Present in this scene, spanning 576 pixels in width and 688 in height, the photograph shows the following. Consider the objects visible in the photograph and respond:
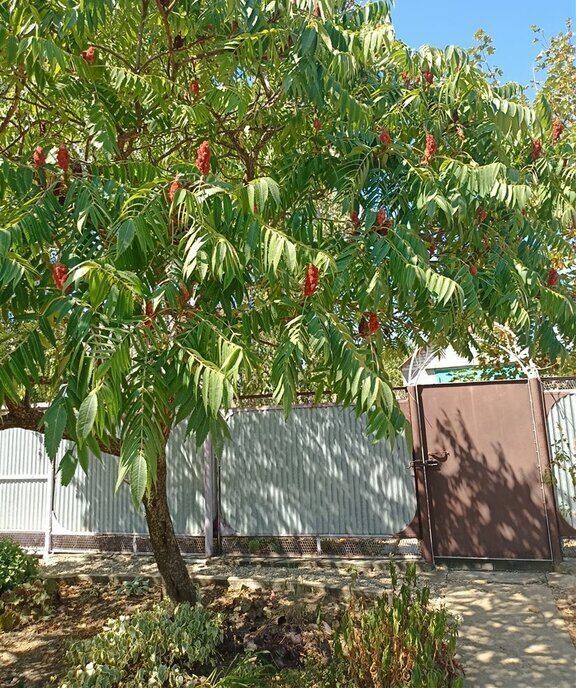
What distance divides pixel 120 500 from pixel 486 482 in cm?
452

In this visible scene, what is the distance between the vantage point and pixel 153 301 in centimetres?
243

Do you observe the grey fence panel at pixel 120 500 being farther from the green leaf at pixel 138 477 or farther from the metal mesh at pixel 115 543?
the green leaf at pixel 138 477

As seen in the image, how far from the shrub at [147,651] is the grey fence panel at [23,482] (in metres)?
4.09

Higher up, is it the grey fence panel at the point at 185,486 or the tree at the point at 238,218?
the tree at the point at 238,218

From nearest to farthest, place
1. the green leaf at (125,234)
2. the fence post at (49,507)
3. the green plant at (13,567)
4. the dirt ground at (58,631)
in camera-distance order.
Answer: the green leaf at (125,234) → the dirt ground at (58,631) → the green plant at (13,567) → the fence post at (49,507)

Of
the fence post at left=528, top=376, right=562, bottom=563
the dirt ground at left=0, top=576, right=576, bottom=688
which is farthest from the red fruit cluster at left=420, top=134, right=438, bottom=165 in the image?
the fence post at left=528, top=376, right=562, bottom=563

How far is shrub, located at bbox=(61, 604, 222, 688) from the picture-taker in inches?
127

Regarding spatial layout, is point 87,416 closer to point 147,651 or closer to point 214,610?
point 147,651

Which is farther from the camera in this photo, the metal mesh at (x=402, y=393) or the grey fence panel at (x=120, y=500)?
the grey fence panel at (x=120, y=500)

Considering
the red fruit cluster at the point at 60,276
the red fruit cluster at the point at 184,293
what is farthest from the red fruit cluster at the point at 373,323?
the red fruit cluster at the point at 60,276

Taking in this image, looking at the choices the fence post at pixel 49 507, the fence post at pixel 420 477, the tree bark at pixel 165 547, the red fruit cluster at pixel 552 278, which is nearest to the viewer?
the red fruit cluster at pixel 552 278

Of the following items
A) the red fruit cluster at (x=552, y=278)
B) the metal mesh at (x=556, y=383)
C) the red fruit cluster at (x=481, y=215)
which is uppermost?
the red fruit cluster at (x=481, y=215)

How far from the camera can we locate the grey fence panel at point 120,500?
692 centimetres

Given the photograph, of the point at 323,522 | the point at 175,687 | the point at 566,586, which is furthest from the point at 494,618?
the point at 175,687
